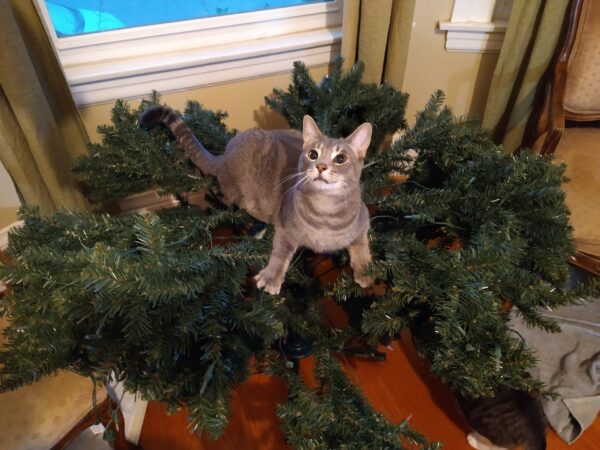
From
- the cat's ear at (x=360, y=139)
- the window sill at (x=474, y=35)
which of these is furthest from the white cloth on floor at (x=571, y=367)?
the window sill at (x=474, y=35)

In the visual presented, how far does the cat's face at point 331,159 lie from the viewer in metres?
0.81

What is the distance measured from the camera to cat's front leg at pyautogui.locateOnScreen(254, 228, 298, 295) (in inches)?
30.3

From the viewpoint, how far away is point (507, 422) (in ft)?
3.51

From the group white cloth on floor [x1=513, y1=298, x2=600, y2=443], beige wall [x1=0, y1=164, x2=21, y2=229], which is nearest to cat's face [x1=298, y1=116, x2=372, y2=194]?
white cloth on floor [x1=513, y1=298, x2=600, y2=443]

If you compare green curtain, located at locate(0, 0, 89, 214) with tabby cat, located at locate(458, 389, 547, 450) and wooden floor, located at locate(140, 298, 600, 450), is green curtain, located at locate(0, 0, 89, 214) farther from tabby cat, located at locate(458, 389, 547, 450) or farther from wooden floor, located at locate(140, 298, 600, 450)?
tabby cat, located at locate(458, 389, 547, 450)

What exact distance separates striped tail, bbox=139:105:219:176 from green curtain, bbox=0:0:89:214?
43 cm

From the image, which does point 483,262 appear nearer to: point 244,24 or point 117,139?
point 117,139

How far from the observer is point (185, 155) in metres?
0.99

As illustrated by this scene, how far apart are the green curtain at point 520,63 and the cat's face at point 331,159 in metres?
1.08

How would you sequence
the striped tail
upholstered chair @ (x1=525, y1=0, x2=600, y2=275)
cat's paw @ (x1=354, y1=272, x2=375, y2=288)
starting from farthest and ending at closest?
upholstered chair @ (x1=525, y1=0, x2=600, y2=275) → the striped tail → cat's paw @ (x1=354, y1=272, x2=375, y2=288)

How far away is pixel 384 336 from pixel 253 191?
0.49 m

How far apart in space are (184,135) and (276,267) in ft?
1.46

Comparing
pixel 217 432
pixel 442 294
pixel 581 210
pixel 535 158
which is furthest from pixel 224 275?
pixel 581 210

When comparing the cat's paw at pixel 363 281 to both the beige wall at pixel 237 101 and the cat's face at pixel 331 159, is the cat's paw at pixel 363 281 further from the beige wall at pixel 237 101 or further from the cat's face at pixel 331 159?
the beige wall at pixel 237 101
